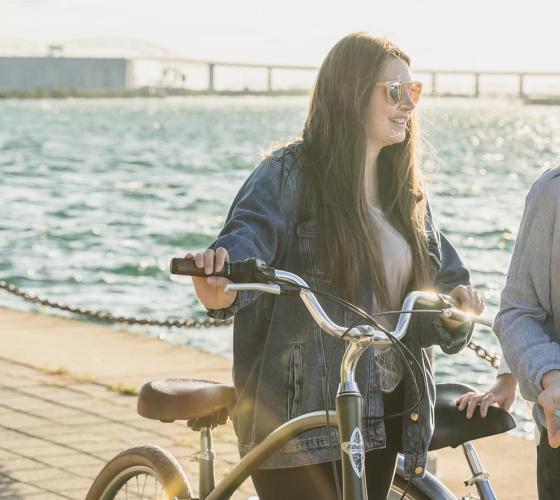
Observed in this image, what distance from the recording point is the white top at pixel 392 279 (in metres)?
3.37

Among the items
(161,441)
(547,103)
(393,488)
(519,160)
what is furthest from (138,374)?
(547,103)

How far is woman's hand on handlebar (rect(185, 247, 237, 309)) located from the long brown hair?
38 centimetres

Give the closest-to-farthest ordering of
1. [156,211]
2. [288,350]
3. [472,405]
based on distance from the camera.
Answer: [288,350]
[472,405]
[156,211]

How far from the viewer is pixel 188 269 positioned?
2762 mm

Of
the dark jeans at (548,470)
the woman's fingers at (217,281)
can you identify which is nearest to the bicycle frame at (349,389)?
the woman's fingers at (217,281)

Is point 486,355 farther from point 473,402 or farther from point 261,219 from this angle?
point 261,219

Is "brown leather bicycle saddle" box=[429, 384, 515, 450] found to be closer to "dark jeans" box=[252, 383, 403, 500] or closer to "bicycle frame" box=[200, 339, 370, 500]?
"dark jeans" box=[252, 383, 403, 500]

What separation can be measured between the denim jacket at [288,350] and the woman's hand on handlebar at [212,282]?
0.18m

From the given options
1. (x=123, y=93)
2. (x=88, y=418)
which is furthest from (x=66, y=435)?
(x=123, y=93)

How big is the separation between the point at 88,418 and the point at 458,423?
143 inches

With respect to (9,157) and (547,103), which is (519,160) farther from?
(547,103)

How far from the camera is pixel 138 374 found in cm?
776

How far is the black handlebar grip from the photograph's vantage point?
2.73 metres

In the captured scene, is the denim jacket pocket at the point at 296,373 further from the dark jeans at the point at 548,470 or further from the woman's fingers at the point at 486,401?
the dark jeans at the point at 548,470
